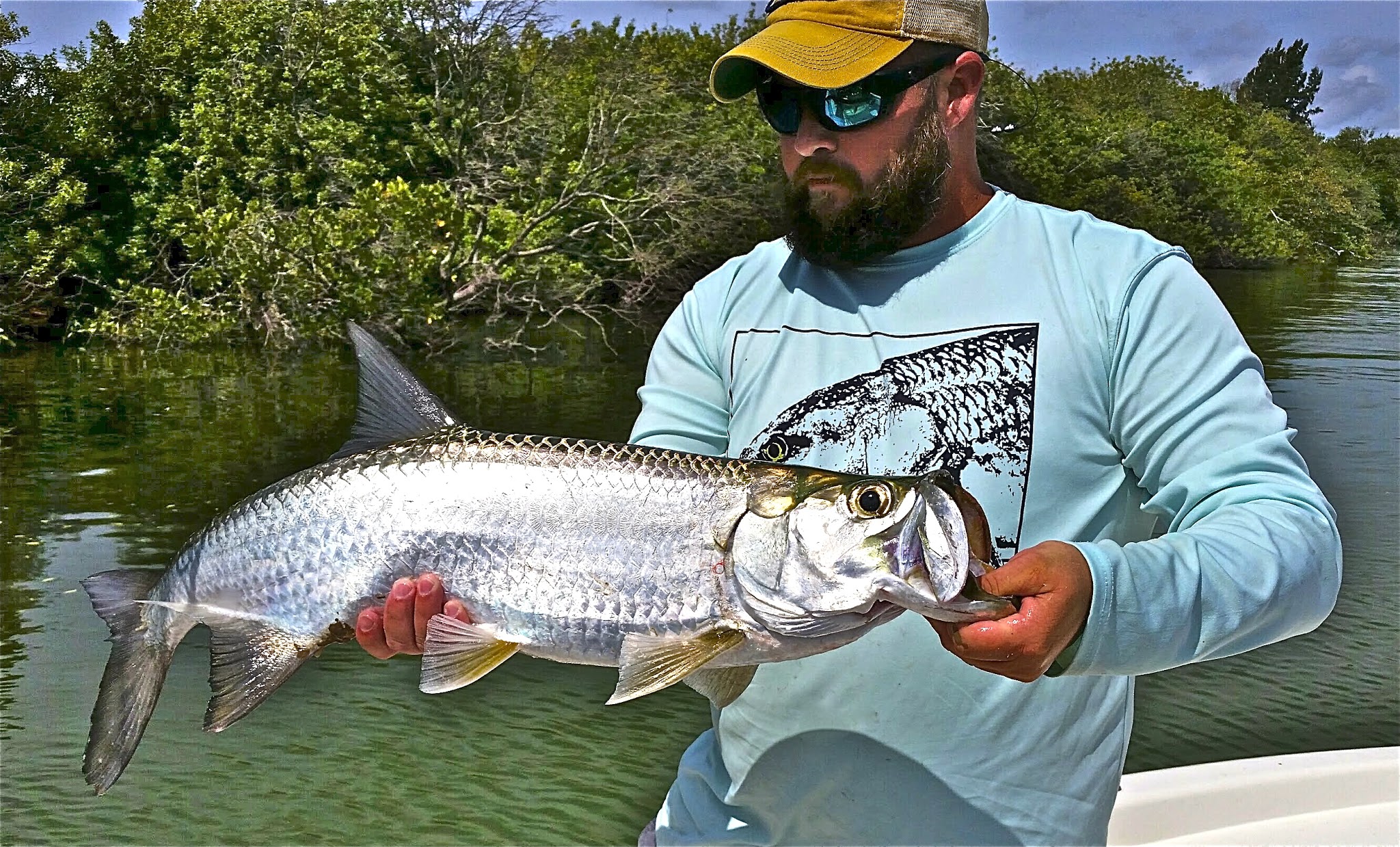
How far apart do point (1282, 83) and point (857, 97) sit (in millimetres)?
79063

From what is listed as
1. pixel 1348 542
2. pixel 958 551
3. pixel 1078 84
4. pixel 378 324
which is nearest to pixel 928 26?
pixel 958 551

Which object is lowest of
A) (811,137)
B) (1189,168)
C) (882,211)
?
(882,211)

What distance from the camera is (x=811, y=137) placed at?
2.85 m

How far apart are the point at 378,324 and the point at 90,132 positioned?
9630 millimetres

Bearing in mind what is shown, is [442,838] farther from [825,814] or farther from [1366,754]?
[825,814]

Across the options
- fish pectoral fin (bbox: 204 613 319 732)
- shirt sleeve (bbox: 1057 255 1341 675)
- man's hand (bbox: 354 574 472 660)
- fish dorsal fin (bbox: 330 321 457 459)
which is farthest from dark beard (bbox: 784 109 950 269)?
fish pectoral fin (bbox: 204 613 319 732)

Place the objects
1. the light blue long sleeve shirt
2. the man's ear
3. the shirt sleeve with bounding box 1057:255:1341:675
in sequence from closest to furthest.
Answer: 1. the shirt sleeve with bounding box 1057:255:1341:675
2. the light blue long sleeve shirt
3. the man's ear

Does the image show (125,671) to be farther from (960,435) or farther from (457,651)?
(960,435)

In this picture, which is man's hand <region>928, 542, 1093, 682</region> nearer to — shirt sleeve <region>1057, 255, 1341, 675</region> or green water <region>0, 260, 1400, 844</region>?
shirt sleeve <region>1057, 255, 1341, 675</region>

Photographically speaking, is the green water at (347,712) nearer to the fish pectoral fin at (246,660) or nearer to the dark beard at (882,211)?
the fish pectoral fin at (246,660)

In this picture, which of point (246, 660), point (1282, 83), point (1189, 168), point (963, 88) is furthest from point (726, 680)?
point (1282, 83)

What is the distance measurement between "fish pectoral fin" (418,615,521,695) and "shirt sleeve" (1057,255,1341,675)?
3.24 feet

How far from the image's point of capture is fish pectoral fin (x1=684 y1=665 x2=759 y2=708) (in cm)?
243

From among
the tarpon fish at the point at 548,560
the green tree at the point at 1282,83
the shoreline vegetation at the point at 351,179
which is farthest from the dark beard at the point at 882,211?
the green tree at the point at 1282,83
